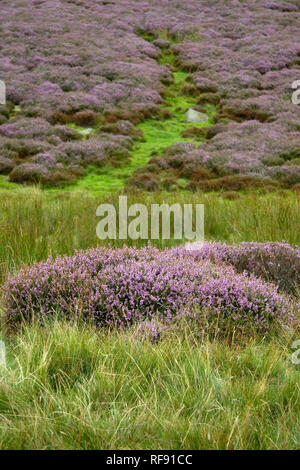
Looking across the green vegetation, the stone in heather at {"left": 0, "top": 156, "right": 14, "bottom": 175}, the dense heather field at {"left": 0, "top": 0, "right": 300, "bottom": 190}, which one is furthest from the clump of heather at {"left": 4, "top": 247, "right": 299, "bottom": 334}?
the stone in heather at {"left": 0, "top": 156, "right": 14, "bottom": 175}

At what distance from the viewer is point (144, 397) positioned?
2.36 m

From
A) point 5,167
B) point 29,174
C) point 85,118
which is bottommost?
point 29,174

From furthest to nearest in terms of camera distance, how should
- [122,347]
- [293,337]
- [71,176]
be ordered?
[71,176], [293,337], [122,347]

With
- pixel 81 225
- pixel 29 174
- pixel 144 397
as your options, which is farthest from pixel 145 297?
pixel 29 174

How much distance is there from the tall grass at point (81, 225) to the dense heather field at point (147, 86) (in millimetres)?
4930

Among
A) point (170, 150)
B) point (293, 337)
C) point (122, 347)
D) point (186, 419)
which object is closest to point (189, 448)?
point (186, 419)

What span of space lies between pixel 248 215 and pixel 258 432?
17.5 ft

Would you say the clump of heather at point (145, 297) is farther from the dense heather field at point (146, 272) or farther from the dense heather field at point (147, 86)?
the dense heather field at point (147, 86)

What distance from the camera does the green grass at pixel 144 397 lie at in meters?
2.04

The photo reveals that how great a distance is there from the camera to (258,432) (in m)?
2.15

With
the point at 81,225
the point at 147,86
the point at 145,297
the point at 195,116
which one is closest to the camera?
the point at 145,297

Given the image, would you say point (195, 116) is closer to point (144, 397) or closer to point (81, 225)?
point (81, 225)

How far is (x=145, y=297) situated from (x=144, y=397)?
163 cm

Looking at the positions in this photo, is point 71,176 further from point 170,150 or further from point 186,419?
point 186,419
